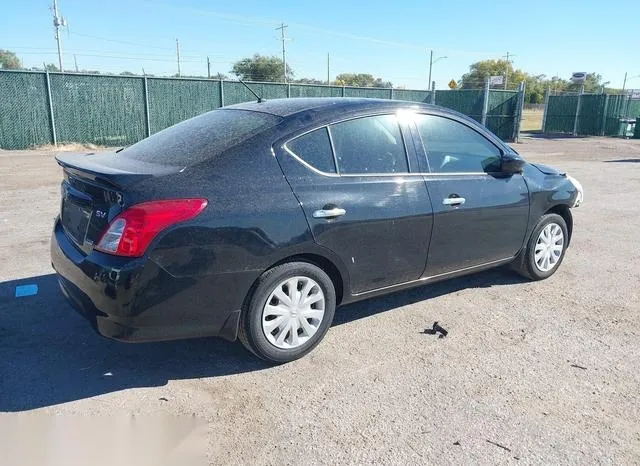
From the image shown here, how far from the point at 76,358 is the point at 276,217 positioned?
1.68 metres

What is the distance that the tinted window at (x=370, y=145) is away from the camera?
3.71 metres

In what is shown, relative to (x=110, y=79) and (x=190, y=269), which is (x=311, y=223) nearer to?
(x=190, y=269)

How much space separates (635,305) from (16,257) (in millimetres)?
6080

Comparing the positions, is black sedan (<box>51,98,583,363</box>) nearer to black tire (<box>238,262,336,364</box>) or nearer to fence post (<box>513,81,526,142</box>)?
black tire (<box>238,262,336,364</box>)

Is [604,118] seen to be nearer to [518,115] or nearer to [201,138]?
[518,115]

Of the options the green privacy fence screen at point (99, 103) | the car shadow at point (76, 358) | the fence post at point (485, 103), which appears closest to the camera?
the car shadow at point (76, 358)

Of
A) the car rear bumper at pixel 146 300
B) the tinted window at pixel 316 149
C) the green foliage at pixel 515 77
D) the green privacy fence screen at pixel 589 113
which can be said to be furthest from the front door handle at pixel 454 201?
the green foliage at pixel 515 77

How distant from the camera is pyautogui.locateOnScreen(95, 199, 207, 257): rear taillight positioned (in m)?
2.90

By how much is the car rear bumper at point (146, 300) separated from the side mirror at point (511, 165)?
2587mm

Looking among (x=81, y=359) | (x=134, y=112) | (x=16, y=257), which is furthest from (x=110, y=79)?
(x=81, y=359)

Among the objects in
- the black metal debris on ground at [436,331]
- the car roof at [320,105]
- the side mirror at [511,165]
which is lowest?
the black metal debris on ground at [436,331]

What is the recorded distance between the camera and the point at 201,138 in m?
3.63

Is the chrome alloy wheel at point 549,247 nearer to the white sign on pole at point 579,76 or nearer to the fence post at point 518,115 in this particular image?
the fence post at point 518,115

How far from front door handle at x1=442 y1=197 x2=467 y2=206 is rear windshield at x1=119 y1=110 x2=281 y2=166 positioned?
1.46 meters
